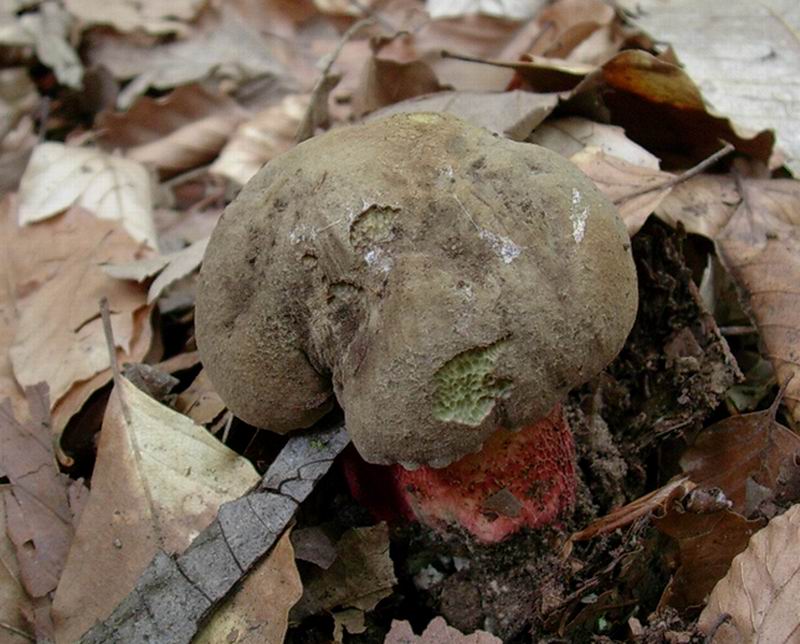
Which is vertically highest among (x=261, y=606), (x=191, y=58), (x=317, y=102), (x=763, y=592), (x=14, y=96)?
(x=317, y=102)

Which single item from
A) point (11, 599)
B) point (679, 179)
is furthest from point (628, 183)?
point (11, 599)

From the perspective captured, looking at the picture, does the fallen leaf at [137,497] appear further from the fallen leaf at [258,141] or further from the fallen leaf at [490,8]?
the fallen leaf at [490,8]

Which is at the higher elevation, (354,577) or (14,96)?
(354,577)

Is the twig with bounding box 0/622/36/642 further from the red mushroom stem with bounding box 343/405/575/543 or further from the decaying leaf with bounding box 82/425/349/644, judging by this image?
the red mushroom stem with bounding box 343/405/575/543

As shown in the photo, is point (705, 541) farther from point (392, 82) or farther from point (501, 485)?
point (392, 82)

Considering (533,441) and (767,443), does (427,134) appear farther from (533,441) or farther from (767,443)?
(767,443)

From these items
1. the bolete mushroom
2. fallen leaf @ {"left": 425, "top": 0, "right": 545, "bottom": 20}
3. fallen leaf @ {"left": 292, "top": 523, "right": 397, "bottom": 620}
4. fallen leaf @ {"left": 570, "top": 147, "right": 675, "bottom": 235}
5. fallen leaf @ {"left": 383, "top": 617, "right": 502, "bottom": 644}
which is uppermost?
the bolete mushroom

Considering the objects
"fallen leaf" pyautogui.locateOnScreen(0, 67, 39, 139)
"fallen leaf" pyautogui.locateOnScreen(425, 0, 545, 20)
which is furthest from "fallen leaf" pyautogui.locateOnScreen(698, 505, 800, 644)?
"fallen leaf" pyautogui.locateOnScreen(0, 67, 39, 139)
